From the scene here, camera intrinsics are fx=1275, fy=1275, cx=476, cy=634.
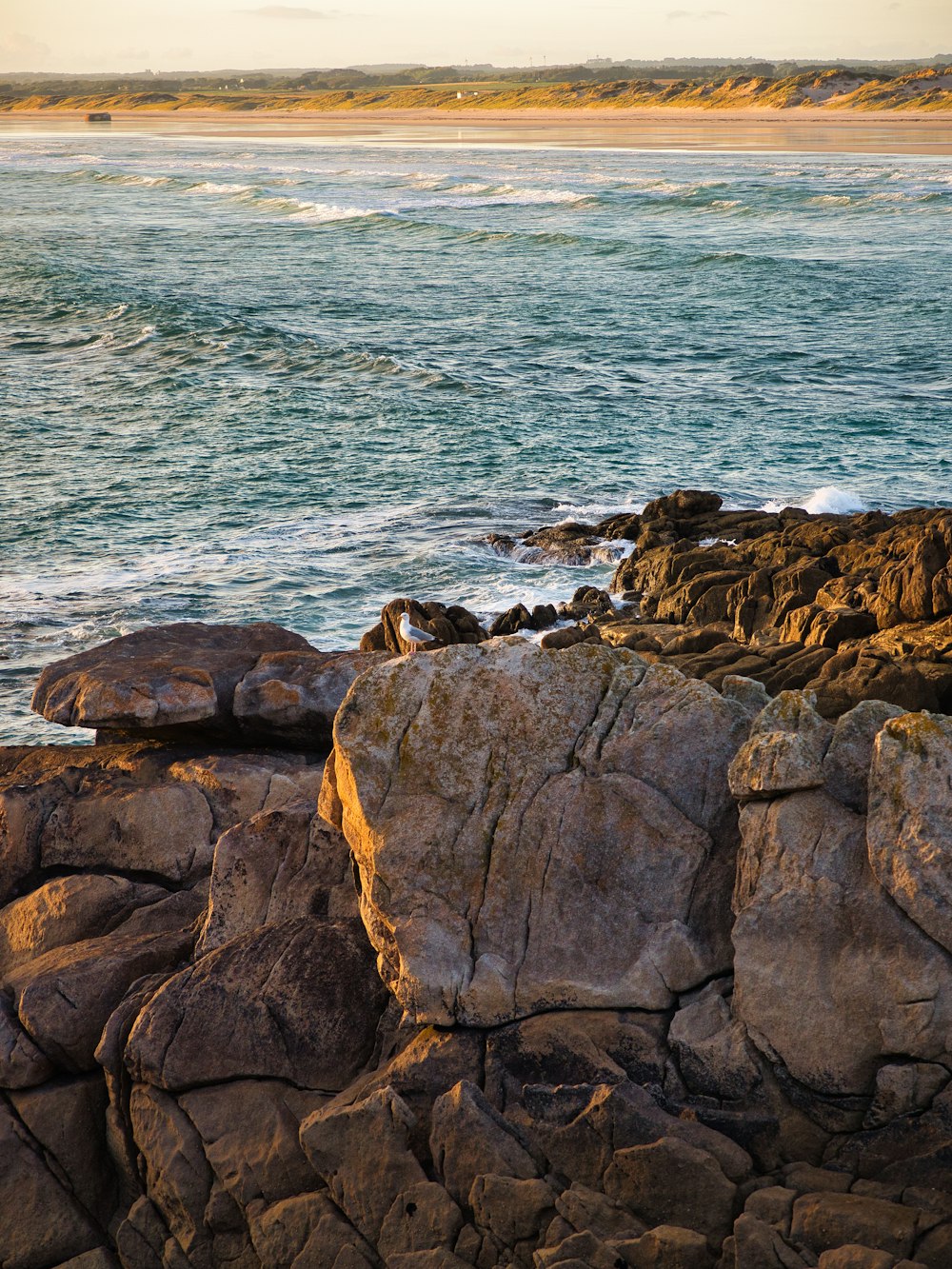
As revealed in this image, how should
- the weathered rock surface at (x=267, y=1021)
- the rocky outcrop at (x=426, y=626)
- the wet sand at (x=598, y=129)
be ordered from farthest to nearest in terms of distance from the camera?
the wet sand at (x=598, y=129) < the rocky outcrop at (x=426, y=626) < the weathered rock surface at (x=267, y=1021)

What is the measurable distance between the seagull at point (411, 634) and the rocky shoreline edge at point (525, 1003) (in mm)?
7860

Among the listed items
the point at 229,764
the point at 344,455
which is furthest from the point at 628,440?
the point at 229,764

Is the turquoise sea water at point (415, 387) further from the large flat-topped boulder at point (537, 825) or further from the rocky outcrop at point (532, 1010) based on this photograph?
the large flat-topped boulder at point (537, 825)

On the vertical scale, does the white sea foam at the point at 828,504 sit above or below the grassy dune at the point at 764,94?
below

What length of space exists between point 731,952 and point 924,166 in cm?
9504

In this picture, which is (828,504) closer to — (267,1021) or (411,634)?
(411,634)

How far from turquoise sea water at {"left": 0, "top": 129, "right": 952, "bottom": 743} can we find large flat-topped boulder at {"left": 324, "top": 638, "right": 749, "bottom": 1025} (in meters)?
10.7

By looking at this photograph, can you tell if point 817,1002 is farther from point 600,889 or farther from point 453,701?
point 453,701

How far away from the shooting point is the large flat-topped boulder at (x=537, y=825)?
7.68 meters

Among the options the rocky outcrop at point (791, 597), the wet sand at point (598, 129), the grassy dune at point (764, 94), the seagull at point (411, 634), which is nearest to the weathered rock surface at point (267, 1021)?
the rocky outcrop at point (791, 597)

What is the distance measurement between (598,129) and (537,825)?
153907 mm

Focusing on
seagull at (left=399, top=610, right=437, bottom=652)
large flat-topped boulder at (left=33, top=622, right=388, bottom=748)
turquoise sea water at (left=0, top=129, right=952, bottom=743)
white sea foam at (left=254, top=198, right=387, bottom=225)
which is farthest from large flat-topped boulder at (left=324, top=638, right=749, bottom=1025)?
white sea foam at (left=254, top=198, right=387, bottom=225)

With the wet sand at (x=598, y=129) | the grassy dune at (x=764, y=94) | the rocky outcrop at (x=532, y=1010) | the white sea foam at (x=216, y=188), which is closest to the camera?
the rocky outcrop at (x=532, y=1010)

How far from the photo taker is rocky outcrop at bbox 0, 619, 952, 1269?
6883 mm
